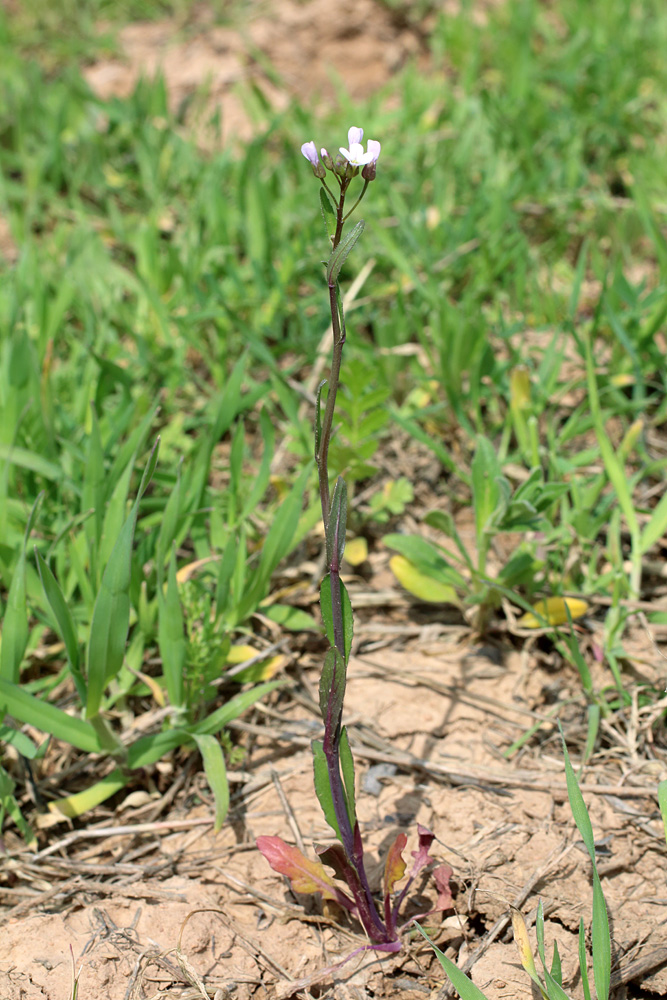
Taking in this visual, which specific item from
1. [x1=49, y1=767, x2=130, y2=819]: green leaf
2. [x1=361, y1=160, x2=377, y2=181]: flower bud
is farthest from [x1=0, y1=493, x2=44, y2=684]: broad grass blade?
[x1=361, y1=160, x2=377, y2=181]: flower bud

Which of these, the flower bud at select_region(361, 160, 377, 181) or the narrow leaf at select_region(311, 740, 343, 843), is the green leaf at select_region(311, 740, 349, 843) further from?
the flower bud at select_region(361, 160, 377, 181)

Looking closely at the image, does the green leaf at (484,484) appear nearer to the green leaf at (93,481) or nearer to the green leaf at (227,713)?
the green leaf at (227,713)

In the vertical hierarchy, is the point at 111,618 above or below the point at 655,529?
below

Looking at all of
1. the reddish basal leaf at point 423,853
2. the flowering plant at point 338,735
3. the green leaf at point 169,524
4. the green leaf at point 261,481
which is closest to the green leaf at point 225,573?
the green leaf at point 169,524

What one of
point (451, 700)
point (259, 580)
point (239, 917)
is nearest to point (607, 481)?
point (451, 700)

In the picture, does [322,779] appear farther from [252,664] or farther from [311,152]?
[311,152]

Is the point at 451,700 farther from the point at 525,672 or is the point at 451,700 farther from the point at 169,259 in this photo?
the point at 169,259

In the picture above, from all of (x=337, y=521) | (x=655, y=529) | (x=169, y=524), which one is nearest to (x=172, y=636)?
(x=169, y=524)
